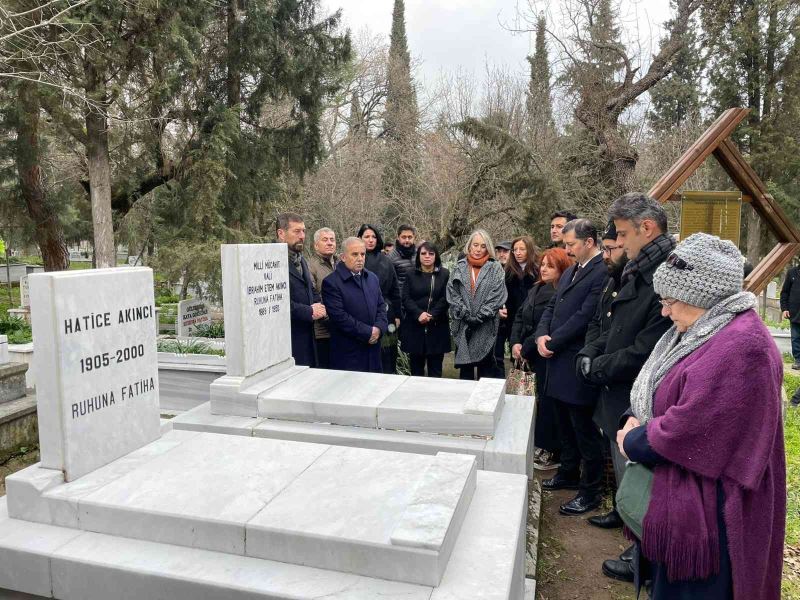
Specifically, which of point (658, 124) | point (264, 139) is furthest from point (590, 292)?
point (658, 124)

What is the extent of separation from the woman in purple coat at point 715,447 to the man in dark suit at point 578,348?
74.1 inches

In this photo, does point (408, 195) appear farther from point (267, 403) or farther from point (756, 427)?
point (756, 427)

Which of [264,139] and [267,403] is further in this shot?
[264,139]

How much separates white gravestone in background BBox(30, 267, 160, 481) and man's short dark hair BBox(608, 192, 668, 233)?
2546 mm

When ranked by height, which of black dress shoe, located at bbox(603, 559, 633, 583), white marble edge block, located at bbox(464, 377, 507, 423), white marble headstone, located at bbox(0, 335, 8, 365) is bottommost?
black dress shoe, located at bbox(603, 559, 633, 583)

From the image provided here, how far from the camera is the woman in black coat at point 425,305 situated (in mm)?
5938

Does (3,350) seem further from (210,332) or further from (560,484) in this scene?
(560,484)

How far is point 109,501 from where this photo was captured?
2539 mm

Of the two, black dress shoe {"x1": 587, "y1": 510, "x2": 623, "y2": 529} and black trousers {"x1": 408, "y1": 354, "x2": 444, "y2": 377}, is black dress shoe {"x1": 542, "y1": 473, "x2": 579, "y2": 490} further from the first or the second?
black trousers {"x1": 408, "y1": 354, "x2": 444, "y2": 377}

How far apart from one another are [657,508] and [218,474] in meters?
Answer: 1.90

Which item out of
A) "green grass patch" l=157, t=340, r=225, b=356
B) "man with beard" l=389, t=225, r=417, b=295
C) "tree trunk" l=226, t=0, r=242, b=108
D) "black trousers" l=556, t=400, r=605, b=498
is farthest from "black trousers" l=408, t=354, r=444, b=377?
"tree trunk" l=226, t=0, r=242, b=108

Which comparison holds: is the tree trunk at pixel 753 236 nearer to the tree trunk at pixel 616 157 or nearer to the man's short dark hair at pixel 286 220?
the tree trunk at pixel 616 157

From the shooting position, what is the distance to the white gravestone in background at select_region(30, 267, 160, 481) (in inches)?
108

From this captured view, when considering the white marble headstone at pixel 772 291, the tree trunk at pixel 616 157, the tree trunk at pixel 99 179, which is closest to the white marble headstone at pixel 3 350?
the tree trunk at pixel 99 179
